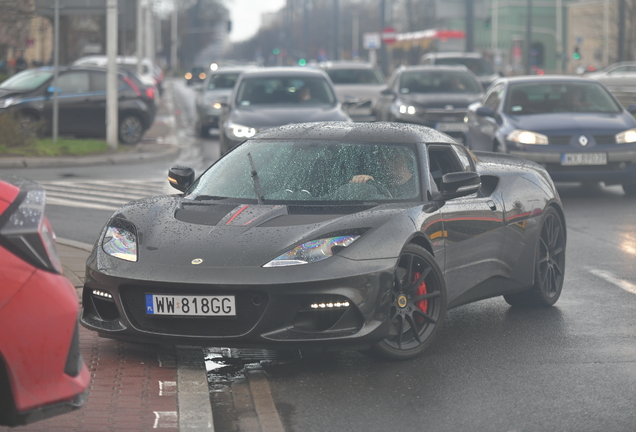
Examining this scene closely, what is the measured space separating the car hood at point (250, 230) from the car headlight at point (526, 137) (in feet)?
28.8

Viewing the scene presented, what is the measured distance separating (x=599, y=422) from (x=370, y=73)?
24829 mm

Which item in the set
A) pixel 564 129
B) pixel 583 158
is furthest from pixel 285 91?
pixel 583 158

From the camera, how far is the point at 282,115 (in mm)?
17375

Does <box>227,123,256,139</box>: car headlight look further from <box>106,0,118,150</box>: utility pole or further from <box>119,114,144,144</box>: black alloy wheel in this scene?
<box>119,114,144,144</box>: black alloy wheel

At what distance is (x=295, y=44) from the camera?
167 m

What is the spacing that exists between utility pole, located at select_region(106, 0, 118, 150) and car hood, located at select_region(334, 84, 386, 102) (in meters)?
6.93

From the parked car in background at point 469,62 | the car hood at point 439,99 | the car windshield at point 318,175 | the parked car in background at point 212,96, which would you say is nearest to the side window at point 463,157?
the car windshield at point 318,175

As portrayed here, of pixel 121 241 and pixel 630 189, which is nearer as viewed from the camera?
pixel 121 241

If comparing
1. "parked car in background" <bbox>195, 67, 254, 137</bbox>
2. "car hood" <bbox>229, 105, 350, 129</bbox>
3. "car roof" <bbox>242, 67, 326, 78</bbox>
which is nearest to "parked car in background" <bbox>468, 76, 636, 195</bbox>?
"car hood" <bbox>229, 105, 350, 129</bbox>

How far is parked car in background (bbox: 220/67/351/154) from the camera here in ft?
56.6

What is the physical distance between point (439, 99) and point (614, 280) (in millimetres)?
14257

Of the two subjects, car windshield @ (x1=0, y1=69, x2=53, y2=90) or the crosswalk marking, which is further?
car windshield @ (x1=0, y1=69, x2=53, y2=90)

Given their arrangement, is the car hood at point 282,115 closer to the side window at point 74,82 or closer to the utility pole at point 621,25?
the side window at point 74,82

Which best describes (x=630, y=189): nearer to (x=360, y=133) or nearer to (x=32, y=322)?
(x=360, y=133)
